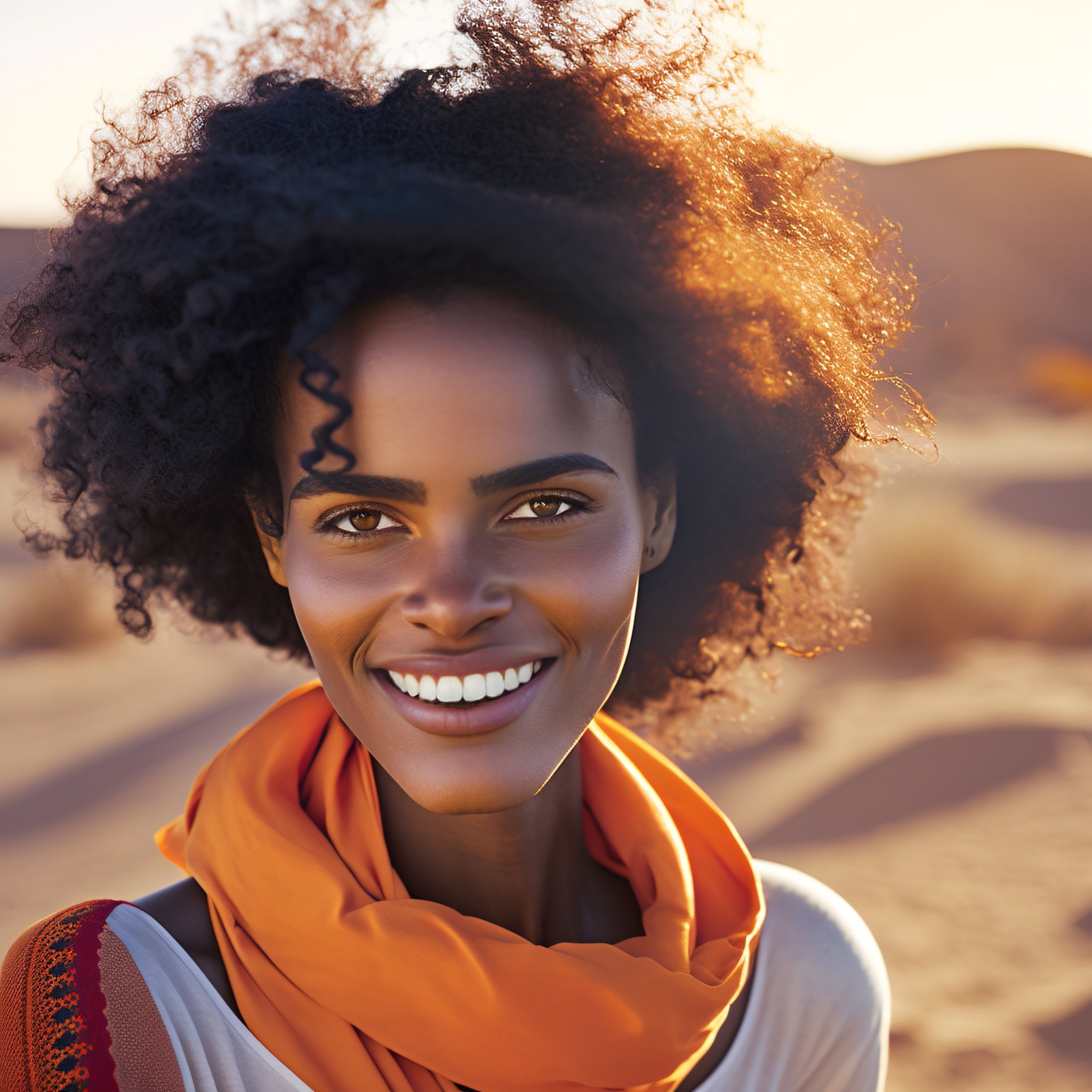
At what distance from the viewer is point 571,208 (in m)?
1.68

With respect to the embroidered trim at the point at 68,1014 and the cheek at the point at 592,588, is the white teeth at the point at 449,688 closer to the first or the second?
the cheek at the point at 592,588

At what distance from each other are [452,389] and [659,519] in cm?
63

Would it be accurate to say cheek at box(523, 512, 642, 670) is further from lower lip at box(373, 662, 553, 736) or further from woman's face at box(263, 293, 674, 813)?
lower lip at box(373, 662, 553, 736)

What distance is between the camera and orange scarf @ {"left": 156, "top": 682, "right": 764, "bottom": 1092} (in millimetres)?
1713

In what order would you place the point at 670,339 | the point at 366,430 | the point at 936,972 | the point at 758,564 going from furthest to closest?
the point at 936,972 → the point at 758,564 → the point at 670,339 → the point at 366,430

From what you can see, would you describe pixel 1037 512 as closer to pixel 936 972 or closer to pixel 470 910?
pixel 936 972

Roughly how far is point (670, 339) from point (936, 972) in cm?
511

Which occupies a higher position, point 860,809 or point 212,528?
point 212,528

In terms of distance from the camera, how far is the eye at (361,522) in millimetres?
1668

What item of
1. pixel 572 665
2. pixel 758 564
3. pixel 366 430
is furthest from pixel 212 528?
pixel 758 564

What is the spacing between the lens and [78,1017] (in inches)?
58.8

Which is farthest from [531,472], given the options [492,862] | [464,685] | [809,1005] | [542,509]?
[809,1005]

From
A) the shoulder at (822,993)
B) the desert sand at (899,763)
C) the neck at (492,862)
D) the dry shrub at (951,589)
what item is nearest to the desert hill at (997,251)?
the dry shrub at (951,589)

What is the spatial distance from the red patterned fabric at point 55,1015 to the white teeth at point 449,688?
64 centimetres
